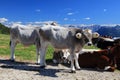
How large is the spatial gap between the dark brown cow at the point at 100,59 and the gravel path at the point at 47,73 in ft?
1.91

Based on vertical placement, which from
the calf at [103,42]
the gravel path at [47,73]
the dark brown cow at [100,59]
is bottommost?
the gravel path at [47,73]

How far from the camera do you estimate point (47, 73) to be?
1683 centimetres

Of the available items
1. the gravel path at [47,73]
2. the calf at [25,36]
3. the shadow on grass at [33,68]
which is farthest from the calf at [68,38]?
the calf at [25,36]

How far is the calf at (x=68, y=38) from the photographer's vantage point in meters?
17.5

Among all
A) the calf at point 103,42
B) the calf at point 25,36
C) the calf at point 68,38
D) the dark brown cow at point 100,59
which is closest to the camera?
the calf at point 68,38

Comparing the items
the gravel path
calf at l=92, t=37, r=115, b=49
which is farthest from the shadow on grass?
calf at l=92, t=37, r=115, b=49

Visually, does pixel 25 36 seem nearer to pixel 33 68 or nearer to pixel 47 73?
pixel 33 68

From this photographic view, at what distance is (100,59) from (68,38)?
2471mm

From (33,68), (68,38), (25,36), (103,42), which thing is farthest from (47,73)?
(103,42)

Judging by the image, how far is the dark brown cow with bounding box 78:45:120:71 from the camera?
18.5 metres

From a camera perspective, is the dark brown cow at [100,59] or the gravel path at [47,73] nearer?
the gravel path at [47,73]

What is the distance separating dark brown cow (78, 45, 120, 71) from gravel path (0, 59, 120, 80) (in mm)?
583

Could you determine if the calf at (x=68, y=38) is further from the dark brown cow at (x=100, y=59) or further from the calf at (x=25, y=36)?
the calf at (x=25, y=36)

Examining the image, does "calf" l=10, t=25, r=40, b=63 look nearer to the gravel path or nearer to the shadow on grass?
the shadow on grass
